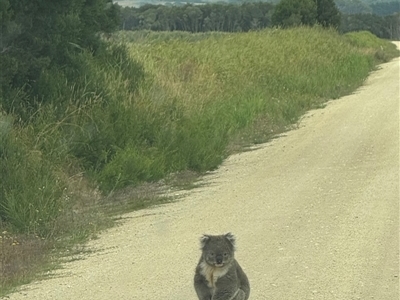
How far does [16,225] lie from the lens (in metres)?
10.7

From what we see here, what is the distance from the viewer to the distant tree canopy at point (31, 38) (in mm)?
13078

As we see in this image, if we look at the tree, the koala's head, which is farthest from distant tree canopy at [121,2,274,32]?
the koala's head

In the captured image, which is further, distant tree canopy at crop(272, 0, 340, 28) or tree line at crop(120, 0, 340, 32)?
distant tree canopy at crop(272, 0, 340, 28)

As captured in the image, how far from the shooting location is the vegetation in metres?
11.0

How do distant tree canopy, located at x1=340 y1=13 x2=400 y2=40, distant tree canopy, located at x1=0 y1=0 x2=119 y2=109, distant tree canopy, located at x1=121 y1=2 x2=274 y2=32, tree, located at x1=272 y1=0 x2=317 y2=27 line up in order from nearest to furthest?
1. distant tree canopy, located at x1=0 y1=0 x2=119 y2=109
2. distant tree canopy, located at x1=121 y1=2 x2=274 y2=32
3. tree, located at x1=272 y1=0 x2=317 y2=27
4. distant tree canopy, located at x1=340 y1=13 x2=400 y2=40

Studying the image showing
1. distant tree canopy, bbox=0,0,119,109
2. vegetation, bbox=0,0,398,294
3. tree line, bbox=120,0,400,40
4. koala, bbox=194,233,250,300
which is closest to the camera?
koala, bbox=194,233,250,300

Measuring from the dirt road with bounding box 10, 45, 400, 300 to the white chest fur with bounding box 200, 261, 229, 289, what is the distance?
4.55 feet

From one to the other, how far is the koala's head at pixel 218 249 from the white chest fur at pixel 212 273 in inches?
1.4

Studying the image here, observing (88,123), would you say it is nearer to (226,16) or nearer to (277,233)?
(277,233)

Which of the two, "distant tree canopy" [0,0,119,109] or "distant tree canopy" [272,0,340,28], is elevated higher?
"distant tree canopy" [0,0,119,109]

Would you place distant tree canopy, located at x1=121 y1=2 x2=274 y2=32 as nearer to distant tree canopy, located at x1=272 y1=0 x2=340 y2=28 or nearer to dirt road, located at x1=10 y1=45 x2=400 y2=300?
distant tree canopy, located at x1=272 y1=0 x2=340 y2=28

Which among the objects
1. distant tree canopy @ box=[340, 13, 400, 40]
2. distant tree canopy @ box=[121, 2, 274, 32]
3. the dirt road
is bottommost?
distant tree canopy @ box=[340, 13, 400, 40]

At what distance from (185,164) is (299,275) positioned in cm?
678

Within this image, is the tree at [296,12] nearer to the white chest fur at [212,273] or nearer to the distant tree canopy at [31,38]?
the distant tree canopy at [31,38]
